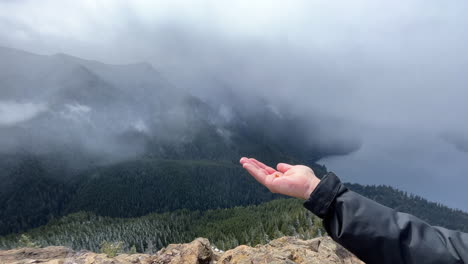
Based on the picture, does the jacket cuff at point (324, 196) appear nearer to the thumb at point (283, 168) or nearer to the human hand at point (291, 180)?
the human hand at point (291, 180)

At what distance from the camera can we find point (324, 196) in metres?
5.38

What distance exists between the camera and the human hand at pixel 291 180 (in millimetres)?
6074

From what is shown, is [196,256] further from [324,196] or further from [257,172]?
[324,196]

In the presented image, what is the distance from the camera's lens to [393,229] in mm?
5027

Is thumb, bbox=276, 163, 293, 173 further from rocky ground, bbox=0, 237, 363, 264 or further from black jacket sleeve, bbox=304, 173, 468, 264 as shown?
rocky ground, bbox=0, 237, 363, 264

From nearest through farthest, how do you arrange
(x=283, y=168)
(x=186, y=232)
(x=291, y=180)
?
(x=291, y=180) → (x=283, y=168) → (x=186, y=232)

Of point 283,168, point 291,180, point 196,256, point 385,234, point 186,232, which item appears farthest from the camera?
point 186,232

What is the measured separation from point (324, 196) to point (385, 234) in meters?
1.10

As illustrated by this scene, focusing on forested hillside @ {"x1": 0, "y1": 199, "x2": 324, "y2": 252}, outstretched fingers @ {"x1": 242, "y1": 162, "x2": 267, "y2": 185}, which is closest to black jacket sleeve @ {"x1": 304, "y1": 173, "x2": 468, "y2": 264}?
outstretched fingers @ {"x1": 242, "y1": 162, "x2": 267, "y2": 185}

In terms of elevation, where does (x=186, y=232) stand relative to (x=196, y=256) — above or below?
below

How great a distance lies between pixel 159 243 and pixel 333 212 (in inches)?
→ 6804

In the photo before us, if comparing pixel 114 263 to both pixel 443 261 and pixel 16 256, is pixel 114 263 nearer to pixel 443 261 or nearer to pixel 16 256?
pixel 16 256

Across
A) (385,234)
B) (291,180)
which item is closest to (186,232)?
(291,180)

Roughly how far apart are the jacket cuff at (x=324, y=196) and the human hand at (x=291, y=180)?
51 centimetres
